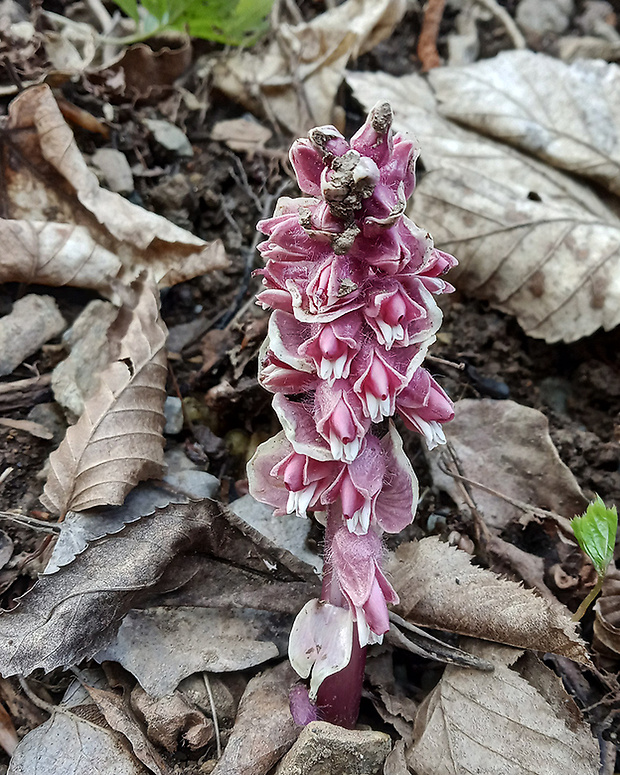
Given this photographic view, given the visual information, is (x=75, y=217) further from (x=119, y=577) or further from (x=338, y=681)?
(x=338, y=681)

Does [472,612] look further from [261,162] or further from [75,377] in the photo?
[261,162]

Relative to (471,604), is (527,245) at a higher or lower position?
higher

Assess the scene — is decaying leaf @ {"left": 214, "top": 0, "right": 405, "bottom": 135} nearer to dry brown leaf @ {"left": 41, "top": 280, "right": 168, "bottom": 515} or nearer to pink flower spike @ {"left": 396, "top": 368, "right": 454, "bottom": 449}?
dry brown leaf @ {"left": 41, "top": 280, "right": 168, "bottom": 515}

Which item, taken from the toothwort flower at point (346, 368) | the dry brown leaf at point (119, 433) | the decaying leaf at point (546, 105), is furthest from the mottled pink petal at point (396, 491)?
the decaying leaf at point (546, 105)

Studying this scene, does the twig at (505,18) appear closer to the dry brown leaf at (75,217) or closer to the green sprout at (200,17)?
the green sprout at (200,17)

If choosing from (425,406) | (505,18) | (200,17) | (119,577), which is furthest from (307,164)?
(505,18)

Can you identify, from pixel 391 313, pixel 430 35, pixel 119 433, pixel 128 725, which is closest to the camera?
pixel 391 313

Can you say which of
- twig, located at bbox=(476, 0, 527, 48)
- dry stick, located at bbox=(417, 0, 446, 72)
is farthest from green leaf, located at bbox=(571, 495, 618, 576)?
twig, located at bbox=(476, 0, 527, 48)
